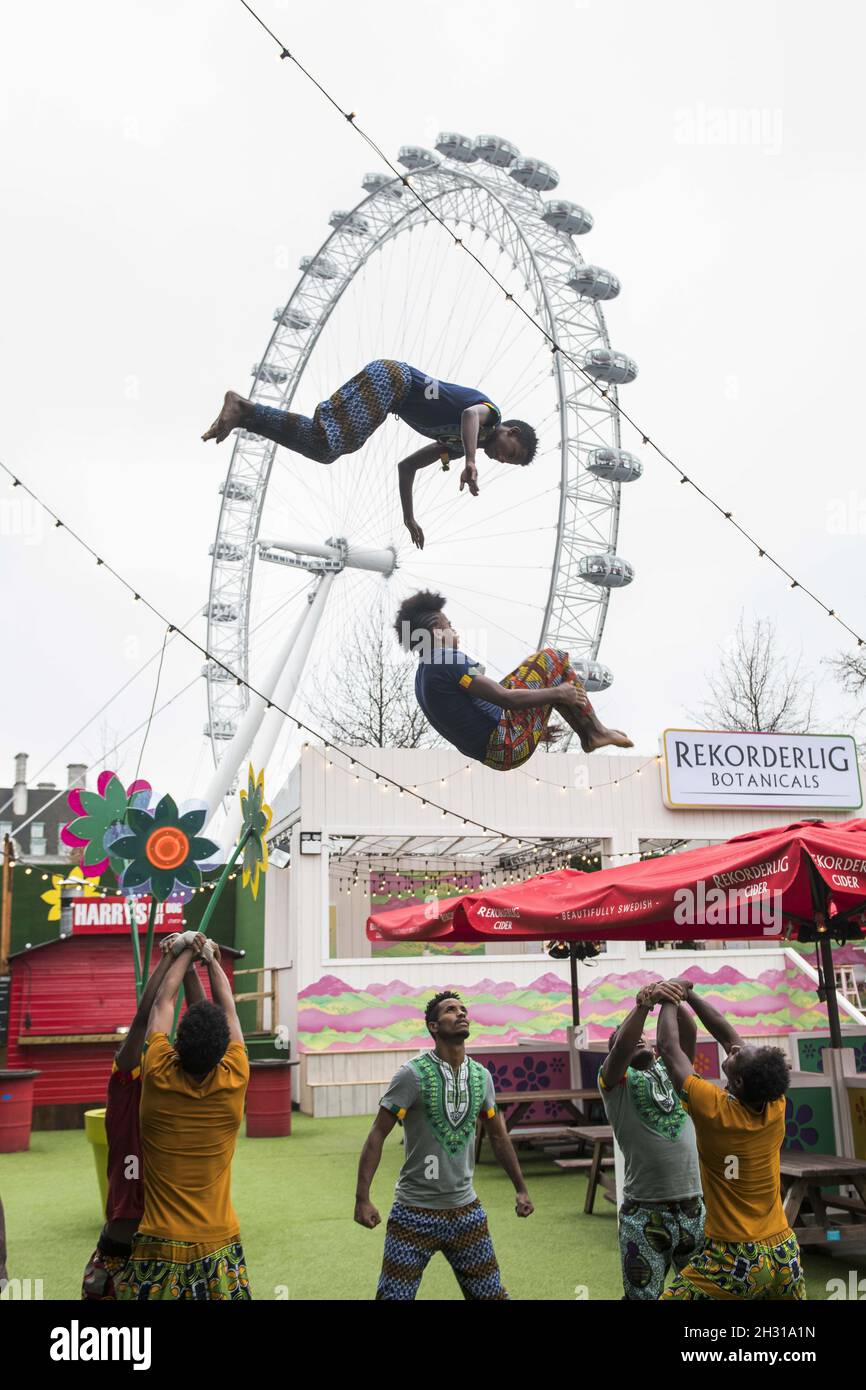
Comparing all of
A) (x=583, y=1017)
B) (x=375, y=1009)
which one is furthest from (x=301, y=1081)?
(x=583, y=1017)

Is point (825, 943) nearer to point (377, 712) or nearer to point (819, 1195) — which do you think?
point (819, 1195)

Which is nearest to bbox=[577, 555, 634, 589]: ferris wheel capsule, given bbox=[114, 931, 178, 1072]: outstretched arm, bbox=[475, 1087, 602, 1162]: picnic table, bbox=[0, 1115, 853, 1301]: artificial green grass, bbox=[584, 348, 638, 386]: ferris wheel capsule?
bbox=[584, 348, 638, 386]: ferris wheel capsule

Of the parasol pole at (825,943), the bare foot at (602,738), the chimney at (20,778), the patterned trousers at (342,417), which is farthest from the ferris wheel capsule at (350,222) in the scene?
the chimney at (20,778)

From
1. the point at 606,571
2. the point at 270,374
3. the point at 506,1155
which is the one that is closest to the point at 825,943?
the point at 606,571

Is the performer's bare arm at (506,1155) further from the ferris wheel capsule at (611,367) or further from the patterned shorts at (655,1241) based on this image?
the ferris wheel capsule at (611,367)

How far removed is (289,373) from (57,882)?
23.4 feet

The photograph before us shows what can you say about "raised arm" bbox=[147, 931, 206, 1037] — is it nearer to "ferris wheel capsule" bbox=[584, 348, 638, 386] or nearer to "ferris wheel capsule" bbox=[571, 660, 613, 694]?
"ferris wheel capsule" bbox=[571, 660, 613, 694]

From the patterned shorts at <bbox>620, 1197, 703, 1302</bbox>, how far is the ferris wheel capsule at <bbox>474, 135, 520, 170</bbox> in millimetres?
6096

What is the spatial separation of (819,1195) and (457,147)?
262 inches

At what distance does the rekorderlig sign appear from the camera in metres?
15.6

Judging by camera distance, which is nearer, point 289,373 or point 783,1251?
point 783,1251

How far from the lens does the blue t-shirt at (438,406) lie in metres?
4.50

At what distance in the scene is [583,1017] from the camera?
14.9 metres
